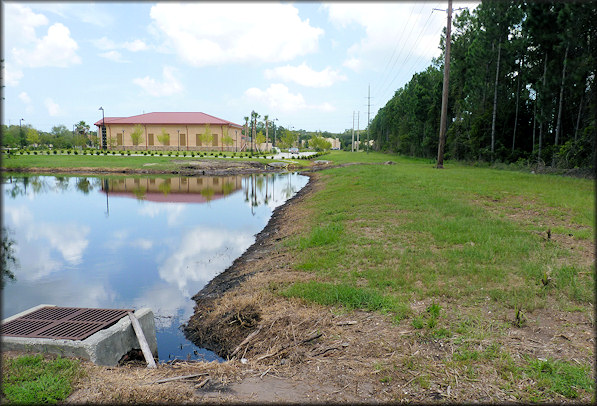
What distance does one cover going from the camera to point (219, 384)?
407 cm

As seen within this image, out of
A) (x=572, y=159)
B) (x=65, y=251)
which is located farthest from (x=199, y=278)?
(x=572, y=159)

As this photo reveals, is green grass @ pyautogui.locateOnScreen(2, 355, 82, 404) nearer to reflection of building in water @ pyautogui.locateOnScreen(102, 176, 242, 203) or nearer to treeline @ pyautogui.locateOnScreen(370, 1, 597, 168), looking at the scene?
treeline @ pyautogui.locateOnScreen(370, 1, 597, 168)

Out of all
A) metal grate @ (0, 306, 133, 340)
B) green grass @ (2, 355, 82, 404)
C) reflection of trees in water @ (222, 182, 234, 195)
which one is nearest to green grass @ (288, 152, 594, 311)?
metal grate @ (0, 306, 133, 340)

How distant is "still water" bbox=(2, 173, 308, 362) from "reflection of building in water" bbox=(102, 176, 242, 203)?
120 millimetres

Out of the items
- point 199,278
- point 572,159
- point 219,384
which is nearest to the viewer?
point 219,384

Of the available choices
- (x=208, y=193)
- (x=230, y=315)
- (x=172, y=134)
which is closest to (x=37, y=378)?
(x=230, y=315)

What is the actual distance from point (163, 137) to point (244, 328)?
6983 centimetres

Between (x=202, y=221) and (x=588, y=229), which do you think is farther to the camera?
(x=202, y=221)

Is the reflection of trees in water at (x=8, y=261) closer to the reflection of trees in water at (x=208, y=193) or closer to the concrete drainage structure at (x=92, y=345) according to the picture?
the concrete drainage structure at (x=92, y=345)

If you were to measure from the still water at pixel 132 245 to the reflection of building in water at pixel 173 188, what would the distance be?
120 millimetres

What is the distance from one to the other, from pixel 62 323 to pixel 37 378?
63.8 inches

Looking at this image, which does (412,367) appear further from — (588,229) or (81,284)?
(81,284)

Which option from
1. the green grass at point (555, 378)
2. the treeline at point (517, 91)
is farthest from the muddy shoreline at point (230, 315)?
the treeline at point (517, 91)

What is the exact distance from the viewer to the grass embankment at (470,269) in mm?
4395
